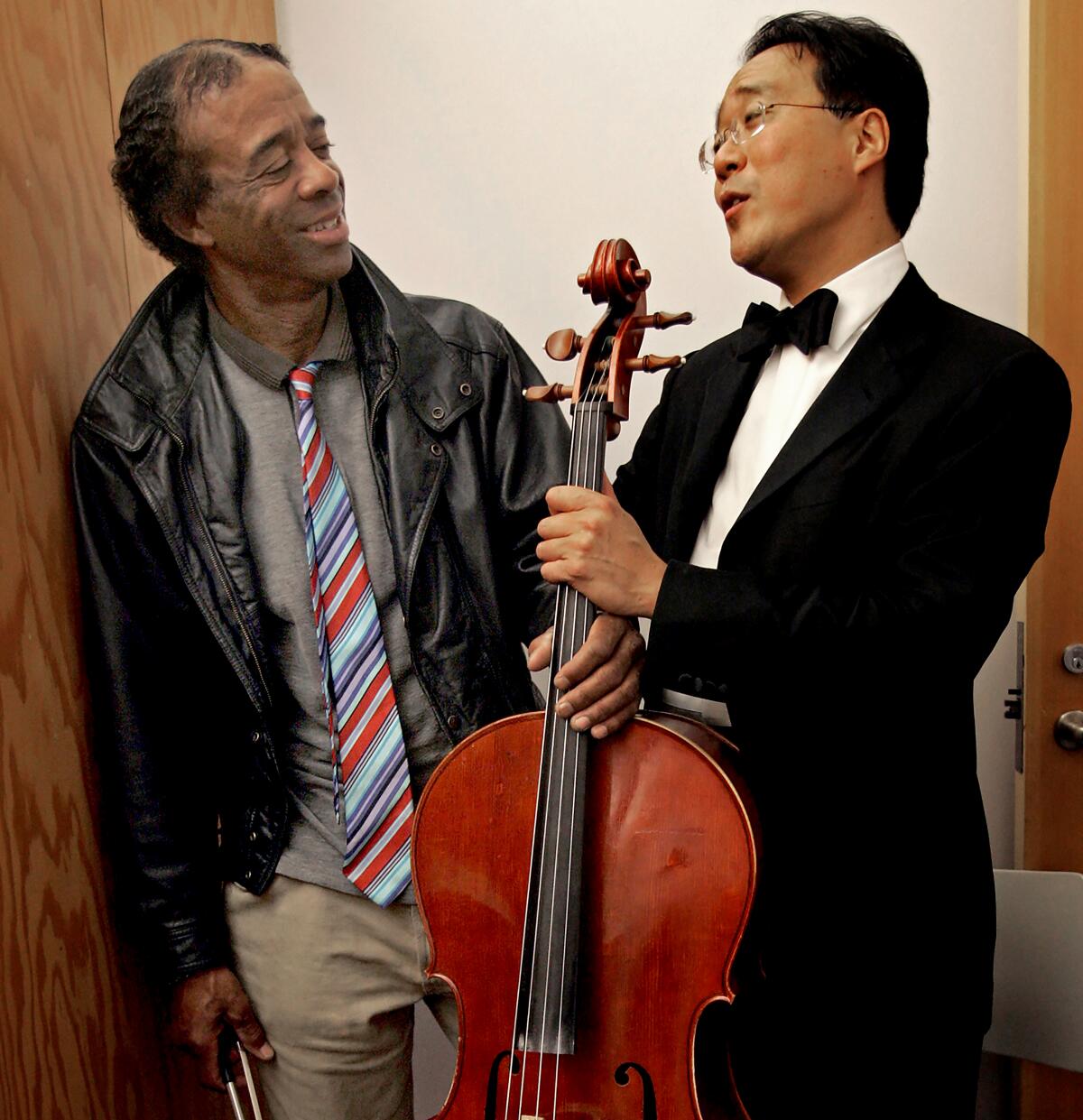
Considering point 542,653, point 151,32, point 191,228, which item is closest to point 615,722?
point 542,653

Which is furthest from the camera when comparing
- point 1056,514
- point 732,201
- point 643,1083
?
point 1056,514

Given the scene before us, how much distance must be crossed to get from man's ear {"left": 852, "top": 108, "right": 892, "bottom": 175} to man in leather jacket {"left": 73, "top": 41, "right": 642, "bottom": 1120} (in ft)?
1.79

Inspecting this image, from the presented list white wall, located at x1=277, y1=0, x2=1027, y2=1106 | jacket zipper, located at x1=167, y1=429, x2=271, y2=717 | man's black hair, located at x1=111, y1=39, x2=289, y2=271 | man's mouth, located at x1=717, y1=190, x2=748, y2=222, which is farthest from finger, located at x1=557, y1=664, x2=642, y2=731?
white wall, located at x1=277, y1=0, x2=1027, y2=1106

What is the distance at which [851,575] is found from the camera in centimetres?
128

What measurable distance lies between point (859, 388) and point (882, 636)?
28 centimetres

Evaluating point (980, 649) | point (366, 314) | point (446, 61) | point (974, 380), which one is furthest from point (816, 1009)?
point (446, 61)

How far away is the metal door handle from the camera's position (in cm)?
189

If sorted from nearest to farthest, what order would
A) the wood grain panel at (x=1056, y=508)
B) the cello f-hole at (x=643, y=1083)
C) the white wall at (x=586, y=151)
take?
1. the cello f-hole at (x=643, y=1083)
2. the wood grain panel at (x=1056, y=508)
3. the white wall at (x=586, y=151)

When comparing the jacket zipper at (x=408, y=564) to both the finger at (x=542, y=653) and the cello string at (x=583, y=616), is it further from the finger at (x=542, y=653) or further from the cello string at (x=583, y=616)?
the cello string at (x=583, y=616)

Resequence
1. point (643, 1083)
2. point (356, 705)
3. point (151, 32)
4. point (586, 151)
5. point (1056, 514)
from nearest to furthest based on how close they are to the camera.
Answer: point (643, 1083) < point (356, 705) < point (151, 32) < point (1056, 514) < point (586, 151)

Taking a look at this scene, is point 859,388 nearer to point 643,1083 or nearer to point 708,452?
point 708,452

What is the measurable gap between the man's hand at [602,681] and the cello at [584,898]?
2 cm

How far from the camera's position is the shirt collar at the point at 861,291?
1.35 metres

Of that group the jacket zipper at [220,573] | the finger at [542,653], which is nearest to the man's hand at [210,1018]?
the jacket zipper at [220,573]
